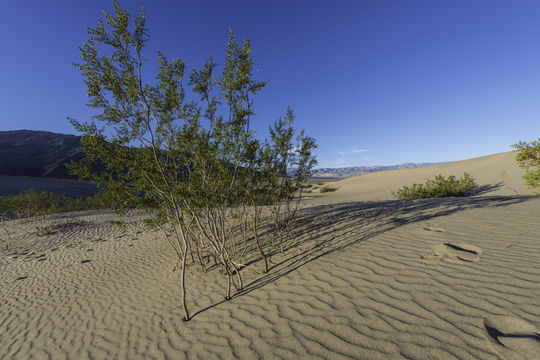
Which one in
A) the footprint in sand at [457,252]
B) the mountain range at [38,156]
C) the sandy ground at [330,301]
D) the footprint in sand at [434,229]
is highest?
the mountain range at [38,156]

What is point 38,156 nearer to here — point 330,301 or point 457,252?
point 330,301

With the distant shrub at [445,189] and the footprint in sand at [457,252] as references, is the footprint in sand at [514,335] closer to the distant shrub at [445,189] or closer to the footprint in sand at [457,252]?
the footprint in sand at [457,252]

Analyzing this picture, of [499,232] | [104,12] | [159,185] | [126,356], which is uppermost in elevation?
[104,12]

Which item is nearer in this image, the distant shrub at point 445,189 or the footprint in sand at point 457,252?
the footprint in sand at point 457,252

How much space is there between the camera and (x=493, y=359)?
6.41ft

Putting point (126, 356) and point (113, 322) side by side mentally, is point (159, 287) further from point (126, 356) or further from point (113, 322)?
point (126, 356)

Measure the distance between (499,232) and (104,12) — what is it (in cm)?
837

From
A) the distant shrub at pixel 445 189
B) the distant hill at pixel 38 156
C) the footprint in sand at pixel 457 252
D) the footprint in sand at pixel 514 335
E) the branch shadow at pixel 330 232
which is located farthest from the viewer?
the distant hill at pixel 38 156

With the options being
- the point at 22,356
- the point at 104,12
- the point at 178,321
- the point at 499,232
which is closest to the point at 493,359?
the point at 178,321

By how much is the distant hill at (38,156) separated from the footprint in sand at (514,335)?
64216 mm

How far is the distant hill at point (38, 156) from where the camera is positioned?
48.0 meters

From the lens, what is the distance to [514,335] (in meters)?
2.16

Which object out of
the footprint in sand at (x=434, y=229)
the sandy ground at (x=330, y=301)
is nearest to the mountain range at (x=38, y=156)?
the sandy ground at (x=330, y=301)

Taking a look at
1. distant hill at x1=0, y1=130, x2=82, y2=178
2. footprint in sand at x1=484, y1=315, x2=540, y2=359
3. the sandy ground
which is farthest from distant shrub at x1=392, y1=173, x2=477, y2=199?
distant hill at x1=0, y1=130, x2=82, y2=178
